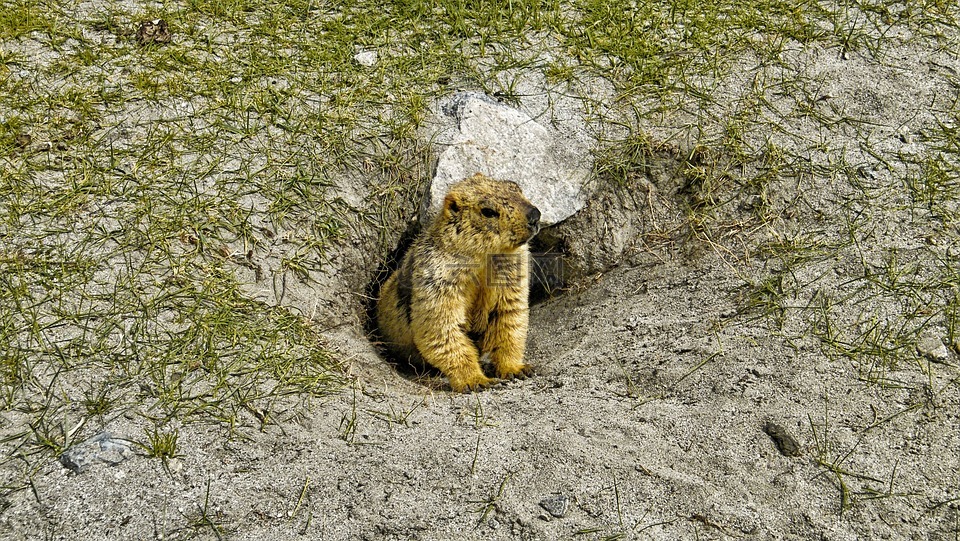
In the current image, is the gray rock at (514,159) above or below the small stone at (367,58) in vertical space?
below

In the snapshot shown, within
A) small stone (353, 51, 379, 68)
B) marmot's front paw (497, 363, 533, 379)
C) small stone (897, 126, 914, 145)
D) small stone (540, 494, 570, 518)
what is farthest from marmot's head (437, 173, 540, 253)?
small stone (897, 126, 914, 145)

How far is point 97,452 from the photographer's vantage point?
306cm

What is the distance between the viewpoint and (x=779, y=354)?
3625mm

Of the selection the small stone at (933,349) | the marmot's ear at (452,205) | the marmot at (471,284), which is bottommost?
the marmot at (471,284)

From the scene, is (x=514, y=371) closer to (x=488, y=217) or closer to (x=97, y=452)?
(x=488, y=217)

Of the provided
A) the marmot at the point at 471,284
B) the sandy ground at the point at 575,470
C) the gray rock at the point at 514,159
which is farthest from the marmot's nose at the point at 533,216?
the sandy ground at the point at 575,470

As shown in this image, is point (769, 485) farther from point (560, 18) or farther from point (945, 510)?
point (560, 18)

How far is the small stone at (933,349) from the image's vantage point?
3.48m

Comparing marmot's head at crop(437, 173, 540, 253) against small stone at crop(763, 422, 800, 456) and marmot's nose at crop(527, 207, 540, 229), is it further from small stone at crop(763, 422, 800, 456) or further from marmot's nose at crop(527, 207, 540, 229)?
small stone at crop(763, 422, 800, 456)

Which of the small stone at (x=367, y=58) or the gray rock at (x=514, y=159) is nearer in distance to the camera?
the gray rock at (x=514, y=159)

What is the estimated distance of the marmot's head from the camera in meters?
4.28

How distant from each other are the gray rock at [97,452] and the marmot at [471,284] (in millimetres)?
1772

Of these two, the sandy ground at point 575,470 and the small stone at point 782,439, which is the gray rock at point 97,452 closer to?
the sandy ground at point 575,470

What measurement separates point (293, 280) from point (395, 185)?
3.38 feet
